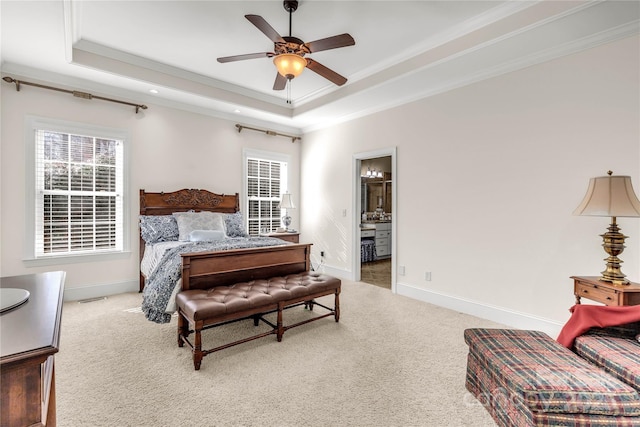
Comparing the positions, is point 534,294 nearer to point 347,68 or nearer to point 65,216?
point 347,68

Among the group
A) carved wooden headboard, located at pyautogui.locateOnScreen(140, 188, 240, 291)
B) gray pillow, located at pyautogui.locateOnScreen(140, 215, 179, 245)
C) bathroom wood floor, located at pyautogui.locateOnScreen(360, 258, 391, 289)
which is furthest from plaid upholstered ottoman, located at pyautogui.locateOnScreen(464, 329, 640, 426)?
carved wooden headboard, located at pyautogui.locateOnScreen(140, 188, 240, 291)

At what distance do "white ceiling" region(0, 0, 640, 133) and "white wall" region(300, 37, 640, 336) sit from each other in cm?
26

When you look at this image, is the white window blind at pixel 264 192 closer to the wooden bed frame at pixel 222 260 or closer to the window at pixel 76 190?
the wooden bed frame at pixel 222 260

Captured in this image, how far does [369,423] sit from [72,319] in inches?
128

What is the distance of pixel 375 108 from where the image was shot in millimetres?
4562

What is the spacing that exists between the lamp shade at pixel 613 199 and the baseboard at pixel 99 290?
5.12 meters

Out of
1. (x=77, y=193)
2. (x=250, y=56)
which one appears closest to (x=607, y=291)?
(x=250, y=56)

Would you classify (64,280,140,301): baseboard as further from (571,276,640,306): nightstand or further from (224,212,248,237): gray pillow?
(571,276,640,306): nightstand

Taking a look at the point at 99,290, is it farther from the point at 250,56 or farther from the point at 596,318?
the point at 596,318

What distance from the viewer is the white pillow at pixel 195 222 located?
4.10 meters

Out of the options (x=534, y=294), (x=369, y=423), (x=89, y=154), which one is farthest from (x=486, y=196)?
(x=89, y=154)

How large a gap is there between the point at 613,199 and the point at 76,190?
5.48 m

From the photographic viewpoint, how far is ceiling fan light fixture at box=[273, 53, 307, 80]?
249 centimetres

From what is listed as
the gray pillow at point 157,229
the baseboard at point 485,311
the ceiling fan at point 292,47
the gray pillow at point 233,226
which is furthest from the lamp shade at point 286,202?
the ceiling fan at point 292,47
